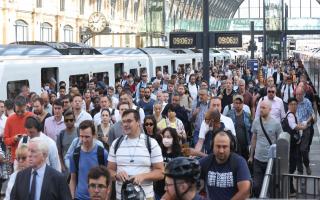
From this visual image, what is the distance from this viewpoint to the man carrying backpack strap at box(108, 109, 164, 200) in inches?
249

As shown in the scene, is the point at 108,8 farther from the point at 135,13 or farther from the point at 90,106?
the point at 90,106

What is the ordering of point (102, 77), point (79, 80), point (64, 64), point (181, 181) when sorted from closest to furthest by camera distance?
point (181, 181) < point (64, 64) < point (79, 80) < point (102, 77)

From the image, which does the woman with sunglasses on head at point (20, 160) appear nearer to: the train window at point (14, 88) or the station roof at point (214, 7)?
the train window at point (14, 88)

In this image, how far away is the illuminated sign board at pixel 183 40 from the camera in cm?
1630

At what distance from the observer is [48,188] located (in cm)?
566

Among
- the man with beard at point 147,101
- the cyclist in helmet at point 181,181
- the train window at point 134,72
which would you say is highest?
the train window at point 134,72

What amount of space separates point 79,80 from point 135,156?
627 inches

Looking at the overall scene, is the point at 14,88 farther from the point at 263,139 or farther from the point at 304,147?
the point at 263,139

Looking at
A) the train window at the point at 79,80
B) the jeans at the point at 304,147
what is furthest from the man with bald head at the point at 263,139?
the train window at the point at 79,80

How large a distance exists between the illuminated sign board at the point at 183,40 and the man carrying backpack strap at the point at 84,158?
31.8ft

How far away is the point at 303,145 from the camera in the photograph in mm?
11719

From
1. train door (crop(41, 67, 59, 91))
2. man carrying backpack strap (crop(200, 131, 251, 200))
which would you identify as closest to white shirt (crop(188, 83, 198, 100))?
train door (crop(41, 67, 59, 91))

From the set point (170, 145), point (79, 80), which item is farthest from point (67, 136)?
point (79, 80)

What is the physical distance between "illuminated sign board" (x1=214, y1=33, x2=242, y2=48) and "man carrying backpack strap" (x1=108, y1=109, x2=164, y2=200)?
10257 millimetres
